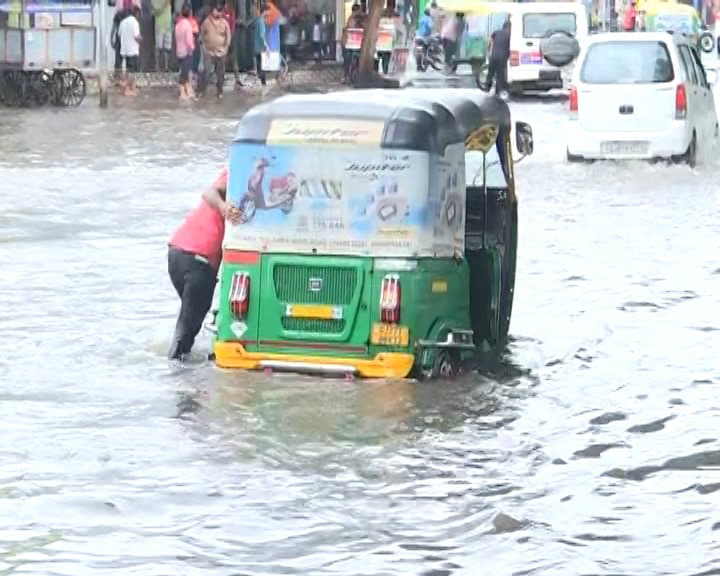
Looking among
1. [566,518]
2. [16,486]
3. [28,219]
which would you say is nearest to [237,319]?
[16,486]

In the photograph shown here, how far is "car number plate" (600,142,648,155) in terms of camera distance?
824 inches

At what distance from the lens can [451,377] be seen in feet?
33.2

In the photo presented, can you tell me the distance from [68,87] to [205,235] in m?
21.4

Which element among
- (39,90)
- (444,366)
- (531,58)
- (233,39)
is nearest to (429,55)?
(233,39)

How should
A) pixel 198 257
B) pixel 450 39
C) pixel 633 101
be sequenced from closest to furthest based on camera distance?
pixel 198 257, pixel 633 101, pixel 450 39

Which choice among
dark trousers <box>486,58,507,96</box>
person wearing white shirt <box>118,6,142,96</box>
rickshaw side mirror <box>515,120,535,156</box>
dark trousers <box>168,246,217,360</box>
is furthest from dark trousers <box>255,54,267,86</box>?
dark trousers <box>168,246,217,360</box>

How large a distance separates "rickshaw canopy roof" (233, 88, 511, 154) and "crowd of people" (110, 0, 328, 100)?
23859 millimetres

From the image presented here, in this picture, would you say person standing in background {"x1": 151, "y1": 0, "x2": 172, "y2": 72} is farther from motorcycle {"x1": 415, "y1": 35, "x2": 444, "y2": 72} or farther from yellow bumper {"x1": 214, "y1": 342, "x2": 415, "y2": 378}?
yellow bumper {"x1": 214, "y1": 342, "x2": 415, "y2": 378}

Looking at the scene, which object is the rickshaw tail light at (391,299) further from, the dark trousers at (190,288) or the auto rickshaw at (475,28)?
the auto rickshaw at (475,28)

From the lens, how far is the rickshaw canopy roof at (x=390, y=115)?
948cm

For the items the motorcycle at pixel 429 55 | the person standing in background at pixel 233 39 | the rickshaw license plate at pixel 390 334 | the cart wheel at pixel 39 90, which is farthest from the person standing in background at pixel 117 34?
the rickshaw license plate at pixel 390 334

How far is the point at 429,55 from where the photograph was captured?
45.5m

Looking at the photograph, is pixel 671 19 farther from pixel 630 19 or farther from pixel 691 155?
pixel 691 155

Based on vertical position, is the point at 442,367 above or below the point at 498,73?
below
